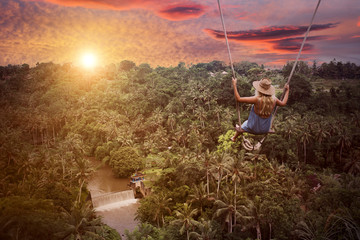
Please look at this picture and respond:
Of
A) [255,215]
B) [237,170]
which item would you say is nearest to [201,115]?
[237,170]

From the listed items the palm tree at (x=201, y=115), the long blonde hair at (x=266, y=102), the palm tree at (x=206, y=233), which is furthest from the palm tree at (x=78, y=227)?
the palm tree at (x=201, y=115)

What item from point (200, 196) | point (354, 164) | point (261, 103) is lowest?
point (354, 164)

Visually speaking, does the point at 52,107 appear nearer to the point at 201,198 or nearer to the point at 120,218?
the point at 120,218

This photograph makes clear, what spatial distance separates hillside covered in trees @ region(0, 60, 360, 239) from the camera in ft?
57.5

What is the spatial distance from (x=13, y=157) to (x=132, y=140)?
1692 cm

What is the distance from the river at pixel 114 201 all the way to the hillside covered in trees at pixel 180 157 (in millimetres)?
1497

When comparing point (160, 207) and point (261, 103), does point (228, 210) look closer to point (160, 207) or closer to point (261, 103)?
point (160, 207)

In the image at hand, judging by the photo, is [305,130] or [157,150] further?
[157,150]

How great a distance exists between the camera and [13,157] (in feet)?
80.8

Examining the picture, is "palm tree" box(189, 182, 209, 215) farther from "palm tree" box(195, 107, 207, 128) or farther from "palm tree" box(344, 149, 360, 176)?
"palm tree" box(344, 149, 360, 176)

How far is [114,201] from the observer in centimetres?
2631

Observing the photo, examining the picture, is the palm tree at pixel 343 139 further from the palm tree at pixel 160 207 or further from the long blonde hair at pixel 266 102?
the long blonde hair at pixel 266 102

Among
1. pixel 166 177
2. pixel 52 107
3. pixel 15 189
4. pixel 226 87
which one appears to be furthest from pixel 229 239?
pixel 52 107

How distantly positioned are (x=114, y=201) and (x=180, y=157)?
A: 878 cm
